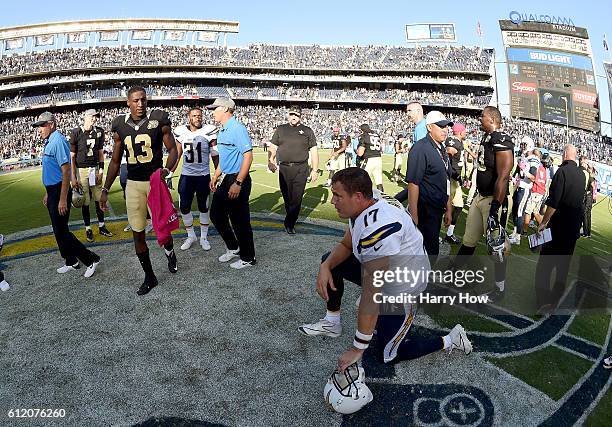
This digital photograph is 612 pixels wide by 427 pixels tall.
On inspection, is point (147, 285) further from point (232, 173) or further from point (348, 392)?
point (348, 392)

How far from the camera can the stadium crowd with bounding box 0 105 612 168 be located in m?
38.8

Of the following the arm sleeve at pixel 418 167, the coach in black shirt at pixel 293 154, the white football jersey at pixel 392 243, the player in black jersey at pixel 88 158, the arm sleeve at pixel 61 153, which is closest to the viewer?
the white football jersey at pixel 392 243

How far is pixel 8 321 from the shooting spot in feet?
14.5

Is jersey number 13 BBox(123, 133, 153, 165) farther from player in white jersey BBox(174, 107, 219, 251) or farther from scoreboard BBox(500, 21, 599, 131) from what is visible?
scoreboard BBox(500, 21, 599, 131)

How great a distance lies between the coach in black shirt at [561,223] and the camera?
191 inches

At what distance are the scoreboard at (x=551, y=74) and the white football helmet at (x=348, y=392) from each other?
168ft

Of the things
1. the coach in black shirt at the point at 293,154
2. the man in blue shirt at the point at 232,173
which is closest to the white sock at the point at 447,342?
the man in blue shirt at the point at 232,173

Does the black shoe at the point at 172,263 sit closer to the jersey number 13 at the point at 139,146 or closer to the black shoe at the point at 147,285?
the black shoe at the point at 147,285

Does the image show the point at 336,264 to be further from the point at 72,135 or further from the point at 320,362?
the point at 72,135

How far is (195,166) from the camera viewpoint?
21.5ft

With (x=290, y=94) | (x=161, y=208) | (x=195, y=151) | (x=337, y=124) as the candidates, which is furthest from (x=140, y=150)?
(x=290, y=94)

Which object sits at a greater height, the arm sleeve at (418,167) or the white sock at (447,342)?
the arm sleeve at (418,167)

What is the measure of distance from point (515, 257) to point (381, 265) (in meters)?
5.42

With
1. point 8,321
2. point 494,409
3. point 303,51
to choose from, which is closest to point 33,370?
point 8,321
